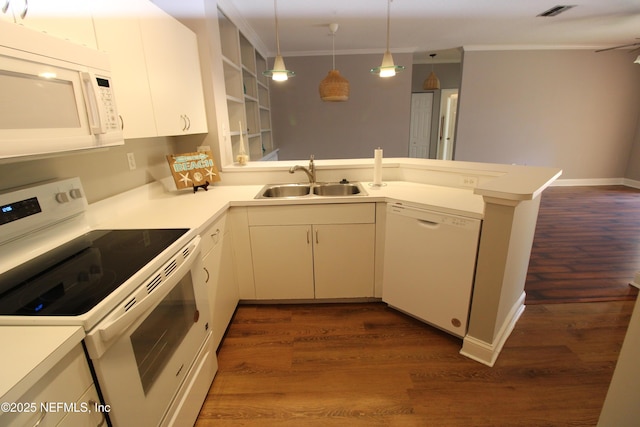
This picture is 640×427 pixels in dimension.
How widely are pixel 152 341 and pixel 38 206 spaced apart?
0.76 metres

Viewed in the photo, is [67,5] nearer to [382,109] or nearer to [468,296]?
[468,296]

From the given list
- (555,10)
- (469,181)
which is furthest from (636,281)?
(555,10)

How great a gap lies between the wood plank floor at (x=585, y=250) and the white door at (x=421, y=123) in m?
3.13

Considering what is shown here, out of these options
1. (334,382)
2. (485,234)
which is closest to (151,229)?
(334,382)

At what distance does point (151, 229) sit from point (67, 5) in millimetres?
941

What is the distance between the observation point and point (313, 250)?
216 cm

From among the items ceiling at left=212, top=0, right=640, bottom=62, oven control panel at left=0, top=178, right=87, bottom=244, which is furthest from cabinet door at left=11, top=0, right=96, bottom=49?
ceiling at left=212, top=0, right=640, bottom=62

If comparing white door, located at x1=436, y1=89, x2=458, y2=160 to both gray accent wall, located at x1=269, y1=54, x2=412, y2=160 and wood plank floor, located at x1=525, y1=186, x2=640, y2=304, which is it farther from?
wood plank floor, located at x1=525, y1=186, x2=640, y2=304

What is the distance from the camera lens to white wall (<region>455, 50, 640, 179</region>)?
5.57 metres

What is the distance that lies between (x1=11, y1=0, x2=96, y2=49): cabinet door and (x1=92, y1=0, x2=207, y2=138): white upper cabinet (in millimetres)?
61

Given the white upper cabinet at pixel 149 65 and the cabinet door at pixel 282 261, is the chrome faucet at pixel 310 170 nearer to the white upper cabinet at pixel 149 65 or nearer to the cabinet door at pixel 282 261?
the cabinet door at pixel 282 261

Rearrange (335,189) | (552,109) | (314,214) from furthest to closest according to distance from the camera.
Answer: (552,109)
(335,189)
(314,214)

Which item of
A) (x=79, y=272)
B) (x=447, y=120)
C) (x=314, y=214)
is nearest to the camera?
(x=79, y=272)

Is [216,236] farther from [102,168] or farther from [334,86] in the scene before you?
[334,86]
